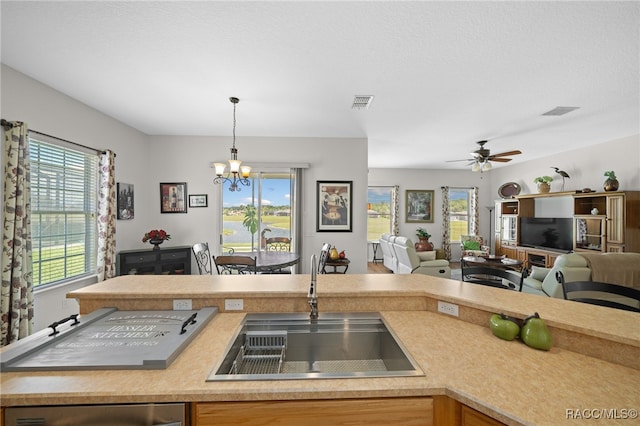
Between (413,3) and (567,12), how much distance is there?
1011mm

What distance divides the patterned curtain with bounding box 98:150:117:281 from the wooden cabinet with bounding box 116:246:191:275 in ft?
0.54

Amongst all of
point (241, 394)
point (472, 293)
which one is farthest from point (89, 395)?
point (472, 293)

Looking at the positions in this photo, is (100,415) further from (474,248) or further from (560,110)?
(474,248)

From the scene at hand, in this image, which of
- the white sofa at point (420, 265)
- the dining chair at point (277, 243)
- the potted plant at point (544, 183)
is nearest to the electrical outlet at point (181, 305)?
the dining chair at point (277, 243)

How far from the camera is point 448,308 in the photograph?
1.50 meters

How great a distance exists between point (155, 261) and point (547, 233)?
758cm

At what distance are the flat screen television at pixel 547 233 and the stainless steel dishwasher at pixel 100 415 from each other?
6.87 metres

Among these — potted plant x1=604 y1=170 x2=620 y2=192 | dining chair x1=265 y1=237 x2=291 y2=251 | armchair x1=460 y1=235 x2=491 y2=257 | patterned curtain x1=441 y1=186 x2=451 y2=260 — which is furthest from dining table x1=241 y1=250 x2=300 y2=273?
patterned curtain x1=441 y1=186 x2=451 y2=260

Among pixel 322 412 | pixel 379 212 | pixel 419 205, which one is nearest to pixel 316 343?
pixel 322 412

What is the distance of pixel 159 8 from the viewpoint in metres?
1.67

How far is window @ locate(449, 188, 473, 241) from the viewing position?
7.91m

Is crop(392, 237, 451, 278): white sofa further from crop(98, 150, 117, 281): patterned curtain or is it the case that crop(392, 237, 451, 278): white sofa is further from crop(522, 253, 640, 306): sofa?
crop(98, 150, 117, 281): patterned curtain

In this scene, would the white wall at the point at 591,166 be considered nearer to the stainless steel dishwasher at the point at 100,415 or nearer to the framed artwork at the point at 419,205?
the framed artwork at the point at 419,205

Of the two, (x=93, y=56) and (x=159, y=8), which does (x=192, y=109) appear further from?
(x=159, y=8)
